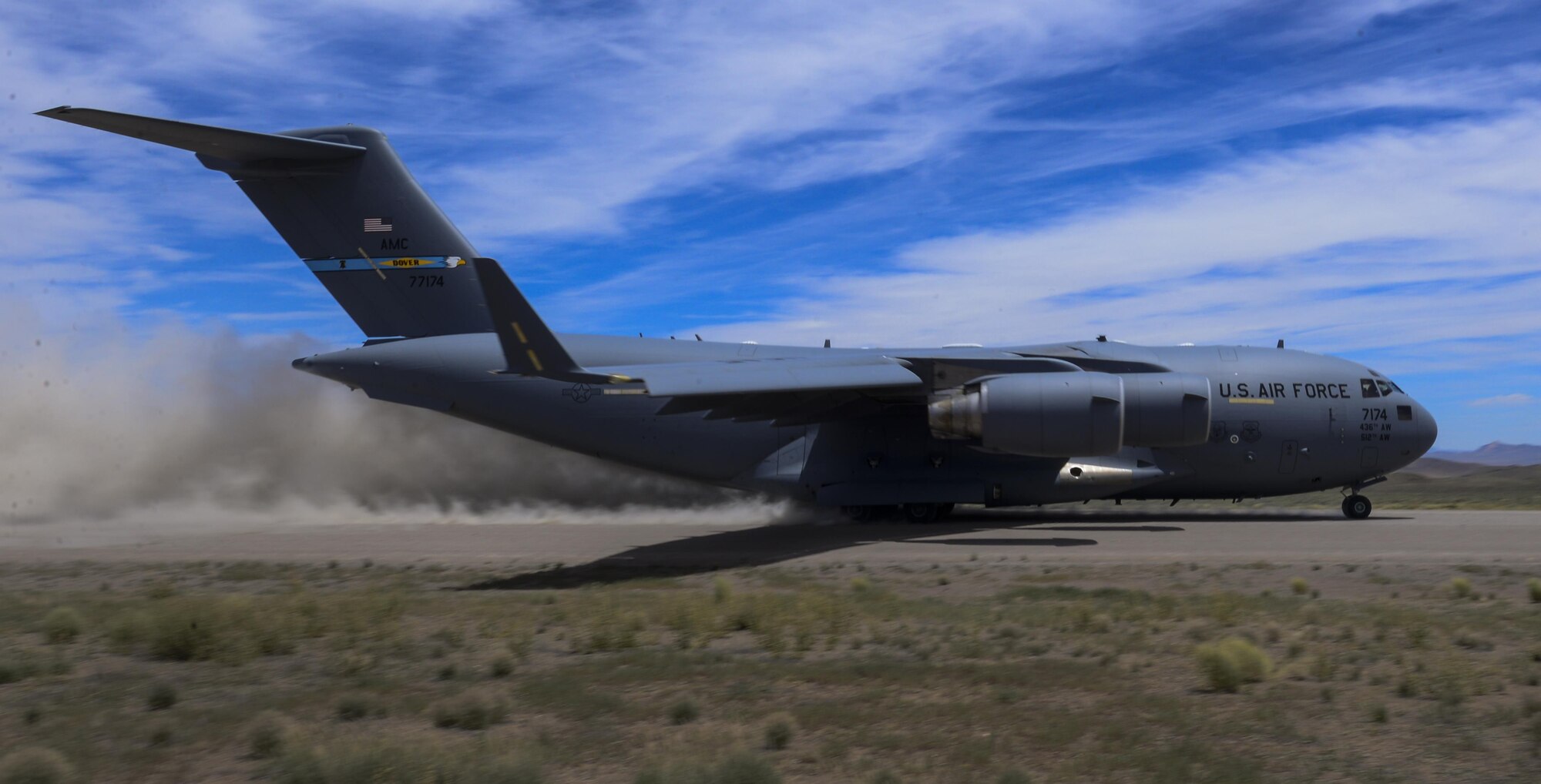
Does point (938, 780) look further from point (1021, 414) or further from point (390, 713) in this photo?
point (1021, 414)

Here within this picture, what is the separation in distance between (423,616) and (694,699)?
4910 millimetres

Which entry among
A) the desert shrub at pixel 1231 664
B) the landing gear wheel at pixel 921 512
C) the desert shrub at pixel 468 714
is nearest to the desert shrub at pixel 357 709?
the desert shrub at pixel 468 714

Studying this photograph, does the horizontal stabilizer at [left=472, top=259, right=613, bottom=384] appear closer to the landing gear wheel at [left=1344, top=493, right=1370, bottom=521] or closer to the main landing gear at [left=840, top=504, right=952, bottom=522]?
the main landing gear at [left=840, top=504, right=952, bottom=522]

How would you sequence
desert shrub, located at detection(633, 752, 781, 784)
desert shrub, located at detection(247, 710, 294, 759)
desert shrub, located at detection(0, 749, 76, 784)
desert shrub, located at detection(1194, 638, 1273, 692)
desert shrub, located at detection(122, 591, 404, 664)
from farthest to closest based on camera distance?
desert shrub, located at detection(122, 591, 404, 664)
desert shrub, located at detection(1194, 638, 1273, 692)
desert shrub, located at detection(247, 710, 294, 759)
desert shrub, located at detection(0, 749, 76, 784)
desert shrub, located at detection(633, 752, 781, 784)

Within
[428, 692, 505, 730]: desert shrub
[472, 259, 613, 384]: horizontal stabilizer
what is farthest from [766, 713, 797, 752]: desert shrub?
[472, 259, 613, 384]: horizontal stabilizer

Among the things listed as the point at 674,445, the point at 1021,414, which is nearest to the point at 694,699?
the point at 1021,414

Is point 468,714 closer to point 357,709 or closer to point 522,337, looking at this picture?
point 357,709

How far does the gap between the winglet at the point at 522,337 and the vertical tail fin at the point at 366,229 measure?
7057 mm

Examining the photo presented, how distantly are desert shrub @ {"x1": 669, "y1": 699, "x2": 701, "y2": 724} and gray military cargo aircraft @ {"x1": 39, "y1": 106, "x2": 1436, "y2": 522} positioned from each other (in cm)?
1215

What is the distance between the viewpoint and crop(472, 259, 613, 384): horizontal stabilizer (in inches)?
557

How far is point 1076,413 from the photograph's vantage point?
18.7m

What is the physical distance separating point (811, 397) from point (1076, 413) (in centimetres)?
446

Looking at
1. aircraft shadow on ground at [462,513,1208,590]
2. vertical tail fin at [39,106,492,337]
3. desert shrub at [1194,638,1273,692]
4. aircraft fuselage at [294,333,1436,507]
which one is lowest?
desert shrub at [1194,638,1273,692]

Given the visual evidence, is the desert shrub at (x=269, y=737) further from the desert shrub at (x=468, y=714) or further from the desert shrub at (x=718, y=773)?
the desert shrub at (x=718, y=773)
